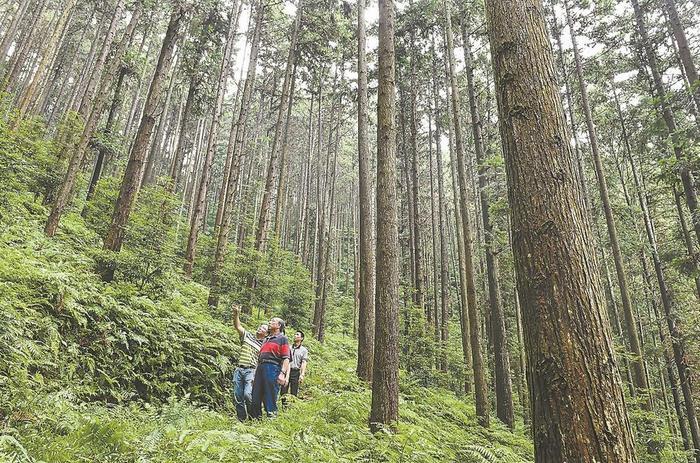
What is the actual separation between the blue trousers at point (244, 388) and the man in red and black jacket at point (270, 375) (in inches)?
7.9

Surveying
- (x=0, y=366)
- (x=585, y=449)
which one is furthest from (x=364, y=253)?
(x=585, y=449)

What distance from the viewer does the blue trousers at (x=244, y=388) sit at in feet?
20.7

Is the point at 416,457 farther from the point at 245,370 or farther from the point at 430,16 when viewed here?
the point at 430,16

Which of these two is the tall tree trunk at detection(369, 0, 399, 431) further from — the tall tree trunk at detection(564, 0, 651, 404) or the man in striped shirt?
the tall tree trunk at detection(564, 0, 651, 404)

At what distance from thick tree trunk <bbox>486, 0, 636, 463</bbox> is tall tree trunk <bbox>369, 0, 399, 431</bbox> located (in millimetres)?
3745

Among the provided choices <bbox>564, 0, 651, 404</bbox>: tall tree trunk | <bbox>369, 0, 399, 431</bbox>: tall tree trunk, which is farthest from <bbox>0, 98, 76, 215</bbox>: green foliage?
<bbox>564, 0, 651, 404</bbox>: tall tree trunk

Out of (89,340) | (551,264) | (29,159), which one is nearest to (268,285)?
(89,340)

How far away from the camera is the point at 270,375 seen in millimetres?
6223

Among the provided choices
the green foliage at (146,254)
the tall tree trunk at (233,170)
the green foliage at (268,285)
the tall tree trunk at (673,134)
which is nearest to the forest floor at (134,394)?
the green foliage at (146,254)

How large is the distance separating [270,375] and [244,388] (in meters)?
0.58

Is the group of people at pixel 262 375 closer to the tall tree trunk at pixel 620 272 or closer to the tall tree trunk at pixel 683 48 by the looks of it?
the tall tree trunk at pixel 620 272

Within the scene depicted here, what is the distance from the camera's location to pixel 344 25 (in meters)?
17.5

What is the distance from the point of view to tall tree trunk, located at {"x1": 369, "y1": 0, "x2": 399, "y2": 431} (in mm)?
5961

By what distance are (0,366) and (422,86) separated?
20.1 metres
